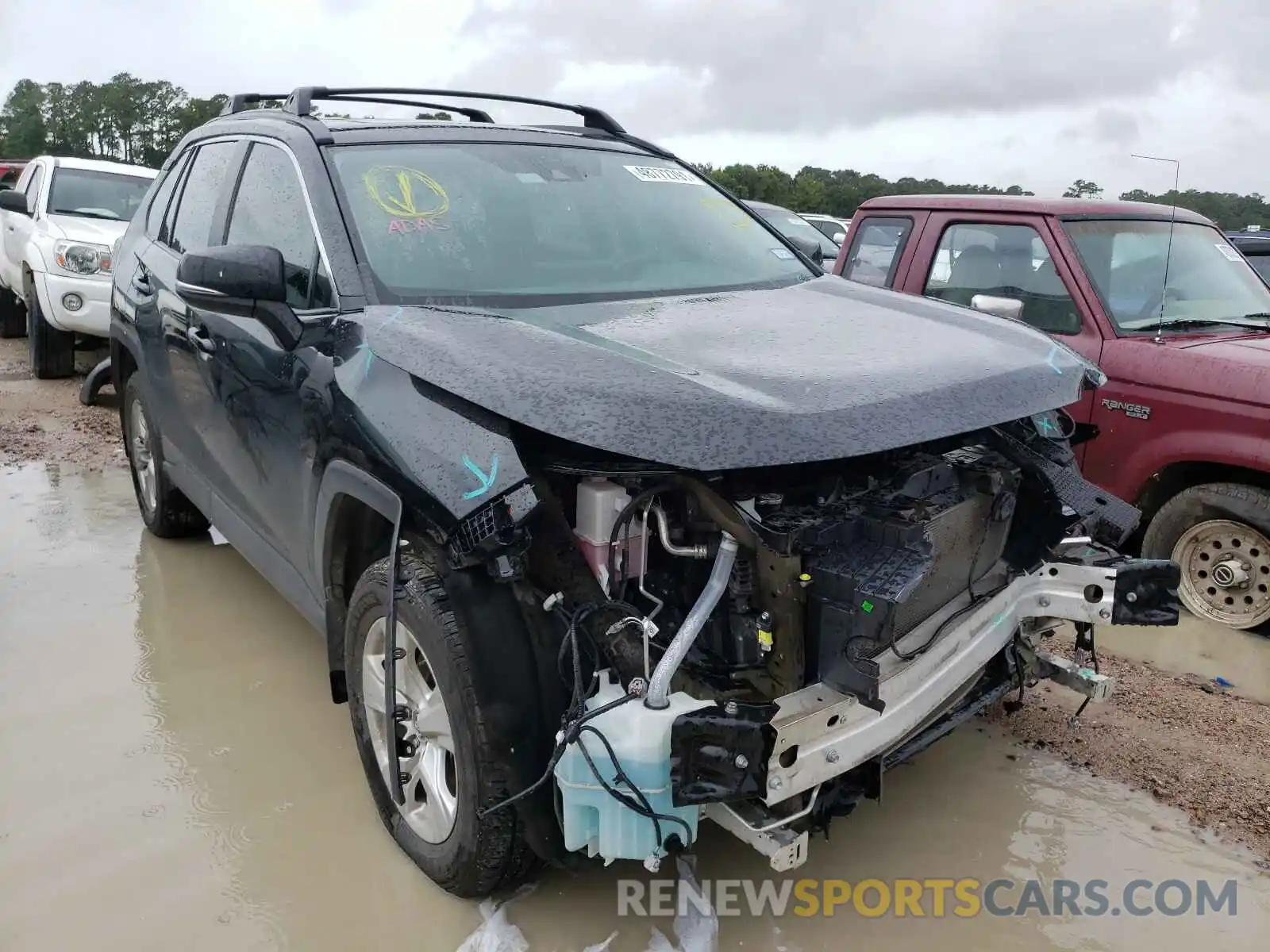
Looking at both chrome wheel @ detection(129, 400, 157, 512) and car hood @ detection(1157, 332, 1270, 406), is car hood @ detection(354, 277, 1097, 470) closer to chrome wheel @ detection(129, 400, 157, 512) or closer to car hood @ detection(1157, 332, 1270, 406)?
car hood @ detection(1157, 332, 1270, 406)

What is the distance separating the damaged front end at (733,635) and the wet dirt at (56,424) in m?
5.51

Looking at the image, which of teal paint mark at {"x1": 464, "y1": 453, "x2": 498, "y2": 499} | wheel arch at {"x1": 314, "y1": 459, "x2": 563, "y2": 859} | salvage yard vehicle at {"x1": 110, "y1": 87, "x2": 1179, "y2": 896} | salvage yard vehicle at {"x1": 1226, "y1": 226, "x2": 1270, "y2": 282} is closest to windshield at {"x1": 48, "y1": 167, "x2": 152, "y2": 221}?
salvage yard vehicle at {"x1": 110, "y1": 87, "x2": 1179, "y2": 896}

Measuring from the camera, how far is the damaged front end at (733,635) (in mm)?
2180

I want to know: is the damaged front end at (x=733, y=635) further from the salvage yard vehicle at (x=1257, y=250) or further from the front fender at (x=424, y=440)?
the salvage yard vehicle at (x=1257, y=250)

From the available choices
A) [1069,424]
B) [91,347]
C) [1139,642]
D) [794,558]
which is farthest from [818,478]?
[91,347]

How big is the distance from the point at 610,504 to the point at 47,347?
29.0 ft

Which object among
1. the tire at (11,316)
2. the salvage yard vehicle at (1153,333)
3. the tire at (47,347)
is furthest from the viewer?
the tire at (11,316)

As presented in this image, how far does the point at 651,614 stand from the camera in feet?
7.75

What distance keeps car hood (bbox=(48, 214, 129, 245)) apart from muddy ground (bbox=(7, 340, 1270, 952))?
17.2 ft

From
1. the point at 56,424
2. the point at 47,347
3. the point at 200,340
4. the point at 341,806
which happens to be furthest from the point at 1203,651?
the point at 47,347

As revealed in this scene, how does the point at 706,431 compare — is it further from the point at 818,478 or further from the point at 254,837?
the point at 254,837

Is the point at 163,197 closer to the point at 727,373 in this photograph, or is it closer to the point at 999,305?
the point at 727,373

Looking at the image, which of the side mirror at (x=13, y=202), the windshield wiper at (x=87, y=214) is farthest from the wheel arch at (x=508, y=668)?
the windshield wiper at (x=87, y=214)

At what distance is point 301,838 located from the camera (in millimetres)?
2990
